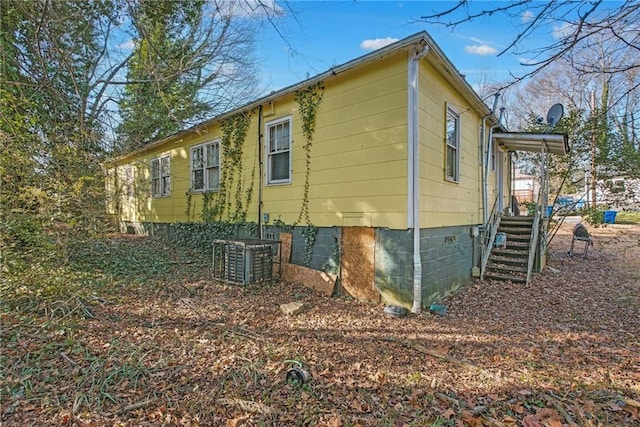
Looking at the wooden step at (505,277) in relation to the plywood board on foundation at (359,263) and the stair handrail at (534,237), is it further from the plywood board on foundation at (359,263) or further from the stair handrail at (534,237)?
the plywood board on foundation at (359,263)

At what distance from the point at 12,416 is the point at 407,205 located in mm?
4741

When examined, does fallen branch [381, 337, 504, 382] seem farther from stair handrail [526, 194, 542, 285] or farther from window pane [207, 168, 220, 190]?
window pane [207, 168, 220, 190]

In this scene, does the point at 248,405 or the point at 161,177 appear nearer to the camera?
the point at 248,405

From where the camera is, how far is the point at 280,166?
7.17 metres

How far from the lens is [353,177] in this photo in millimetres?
5660

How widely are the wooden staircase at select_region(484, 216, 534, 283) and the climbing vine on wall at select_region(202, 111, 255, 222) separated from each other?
5846mm

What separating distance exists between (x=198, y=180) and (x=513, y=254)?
8499mm

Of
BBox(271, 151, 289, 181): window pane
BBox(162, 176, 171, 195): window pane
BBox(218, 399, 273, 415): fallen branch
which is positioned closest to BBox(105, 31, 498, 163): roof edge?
BBox(271, 151, 289, 181): window pane

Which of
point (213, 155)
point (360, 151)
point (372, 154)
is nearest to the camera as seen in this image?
point (372, 154)

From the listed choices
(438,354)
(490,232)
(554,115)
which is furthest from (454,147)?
(438,354)

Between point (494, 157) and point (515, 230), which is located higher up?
point (494, 157)

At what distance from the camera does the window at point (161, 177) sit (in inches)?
434

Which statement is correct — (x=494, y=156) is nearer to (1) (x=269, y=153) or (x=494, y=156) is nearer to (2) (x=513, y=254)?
(2) (x=513, y=254)

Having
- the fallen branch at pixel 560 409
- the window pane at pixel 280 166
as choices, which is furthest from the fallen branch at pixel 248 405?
the window pane at pixel 280 166
